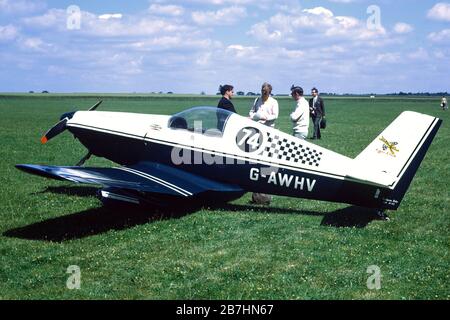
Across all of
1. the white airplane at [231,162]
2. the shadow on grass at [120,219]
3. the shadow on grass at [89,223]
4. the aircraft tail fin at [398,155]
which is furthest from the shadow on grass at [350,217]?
the shadow on grass at [89,223]

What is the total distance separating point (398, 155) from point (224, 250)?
9.95 ft

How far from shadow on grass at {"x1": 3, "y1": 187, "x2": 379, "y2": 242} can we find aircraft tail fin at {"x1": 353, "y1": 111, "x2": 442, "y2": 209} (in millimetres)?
908

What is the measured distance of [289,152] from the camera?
26.5ft

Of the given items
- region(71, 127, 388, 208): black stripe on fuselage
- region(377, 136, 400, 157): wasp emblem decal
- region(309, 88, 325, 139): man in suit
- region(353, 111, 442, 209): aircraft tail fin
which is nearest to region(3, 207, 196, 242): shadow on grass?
region(71, 127, 388, 208): black stripe on fuselage

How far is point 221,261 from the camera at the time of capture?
624 cm

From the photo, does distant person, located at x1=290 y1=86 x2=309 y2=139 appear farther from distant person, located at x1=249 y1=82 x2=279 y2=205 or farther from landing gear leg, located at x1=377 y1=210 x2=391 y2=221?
landing gear leg, located at x1=377 y1=210 x2=391 y2=221

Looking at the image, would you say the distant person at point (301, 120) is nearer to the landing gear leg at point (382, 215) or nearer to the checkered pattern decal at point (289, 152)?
the checkered pattern decal at point (289, 152)

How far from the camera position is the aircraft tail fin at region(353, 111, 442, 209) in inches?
287

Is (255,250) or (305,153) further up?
(305,153)

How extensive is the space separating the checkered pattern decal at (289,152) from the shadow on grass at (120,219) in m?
1.08

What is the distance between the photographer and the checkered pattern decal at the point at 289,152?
7930 millimetres
